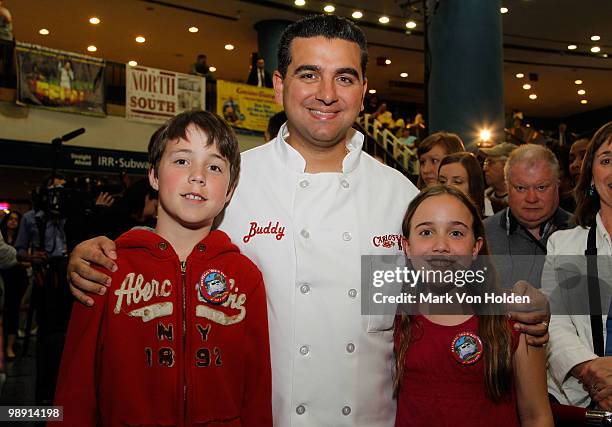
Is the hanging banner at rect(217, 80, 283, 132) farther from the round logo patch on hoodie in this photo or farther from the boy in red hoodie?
the round logo patch on hoodie

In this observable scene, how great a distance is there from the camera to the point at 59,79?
424 inches

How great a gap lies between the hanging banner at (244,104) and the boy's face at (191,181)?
10.7 metres

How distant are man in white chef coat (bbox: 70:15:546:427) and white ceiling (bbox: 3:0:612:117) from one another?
1122 centimetres

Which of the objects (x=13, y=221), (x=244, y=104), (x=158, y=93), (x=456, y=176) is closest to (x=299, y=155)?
(x=456, y=176)

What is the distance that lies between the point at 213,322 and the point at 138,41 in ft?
53.8

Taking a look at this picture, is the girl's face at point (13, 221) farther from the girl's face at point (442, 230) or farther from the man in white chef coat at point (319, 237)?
the girl's face at point (442, 230)

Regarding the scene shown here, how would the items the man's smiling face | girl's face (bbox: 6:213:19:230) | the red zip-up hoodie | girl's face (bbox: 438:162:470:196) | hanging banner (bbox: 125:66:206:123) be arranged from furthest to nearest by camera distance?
1. hanging banner (bbox: 125:66:206:123)
2. girl's face (bbox: 6:213:19:230)
3. girl's face (bbox: 438:162:470:196)
4. the man's smiling face
5. the red zip-up hoodie

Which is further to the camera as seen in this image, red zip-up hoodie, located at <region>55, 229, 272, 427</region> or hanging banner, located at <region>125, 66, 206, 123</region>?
hanging banner, located at <region>125, 66, 206, 123</region>

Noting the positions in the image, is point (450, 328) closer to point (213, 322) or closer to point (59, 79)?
point (213, 322)

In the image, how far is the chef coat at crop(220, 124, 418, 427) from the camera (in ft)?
6.01

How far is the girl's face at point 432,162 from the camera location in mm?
3861

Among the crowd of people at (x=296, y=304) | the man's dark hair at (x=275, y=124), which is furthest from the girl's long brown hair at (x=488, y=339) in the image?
the man's dark hair at (x=275, y=124)

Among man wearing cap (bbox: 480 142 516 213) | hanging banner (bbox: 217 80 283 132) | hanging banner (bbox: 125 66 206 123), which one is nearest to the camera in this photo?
man wearing cap (bbox: 480 142 516 213)

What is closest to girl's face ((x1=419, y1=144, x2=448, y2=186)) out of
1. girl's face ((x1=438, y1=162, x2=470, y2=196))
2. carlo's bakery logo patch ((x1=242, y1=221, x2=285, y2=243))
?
girl's face ((x1=438, y1=162, x2=470, y2=196))
